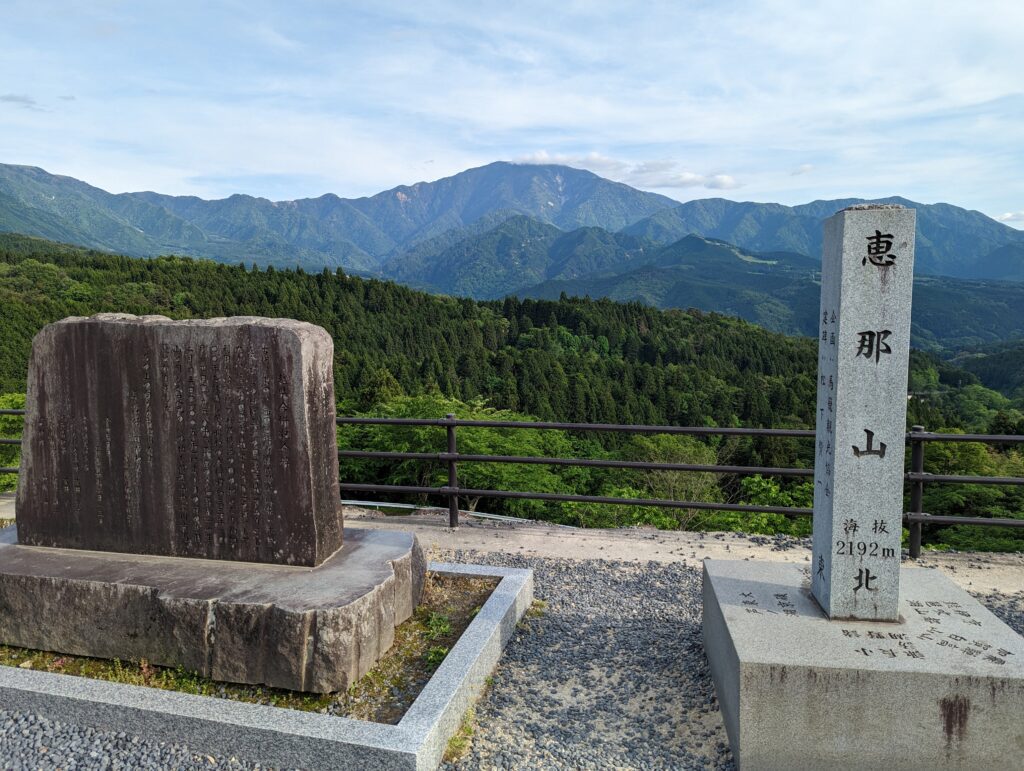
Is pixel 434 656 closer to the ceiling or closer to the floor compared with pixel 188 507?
closer to the floor

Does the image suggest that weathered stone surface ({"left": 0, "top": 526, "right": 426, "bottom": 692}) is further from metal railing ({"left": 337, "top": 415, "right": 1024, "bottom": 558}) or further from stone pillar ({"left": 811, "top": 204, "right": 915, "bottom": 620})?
stone pillar ({"left": 811, "top": 204, "right": 915, "bottom": 620})

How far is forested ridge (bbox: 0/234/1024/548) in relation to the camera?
80.8 ft

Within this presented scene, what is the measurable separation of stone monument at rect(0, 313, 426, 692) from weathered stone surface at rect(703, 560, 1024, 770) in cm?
196

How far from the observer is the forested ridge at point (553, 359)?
24.6 meters

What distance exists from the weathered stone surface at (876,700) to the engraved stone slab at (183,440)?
98.1 inches

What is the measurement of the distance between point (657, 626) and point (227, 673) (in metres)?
2.64

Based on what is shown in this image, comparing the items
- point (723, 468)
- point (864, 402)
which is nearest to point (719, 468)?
point (723, 468)

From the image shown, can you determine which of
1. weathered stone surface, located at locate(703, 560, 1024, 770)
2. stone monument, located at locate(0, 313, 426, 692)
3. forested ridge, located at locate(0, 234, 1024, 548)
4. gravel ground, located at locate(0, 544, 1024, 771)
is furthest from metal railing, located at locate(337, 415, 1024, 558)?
forested ridge, located at locate(0, 234, 1024, 548)

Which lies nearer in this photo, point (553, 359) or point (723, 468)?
point (723, 468)

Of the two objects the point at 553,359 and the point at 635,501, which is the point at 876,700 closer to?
the point at 635,501

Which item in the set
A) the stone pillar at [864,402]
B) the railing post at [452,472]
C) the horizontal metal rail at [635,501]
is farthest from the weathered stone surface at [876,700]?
the railing post at [452,472]

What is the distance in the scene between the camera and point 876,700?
9.96ft

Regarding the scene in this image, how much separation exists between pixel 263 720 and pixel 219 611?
0.72 meters

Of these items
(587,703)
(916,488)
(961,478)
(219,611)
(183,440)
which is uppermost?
(183,440)
